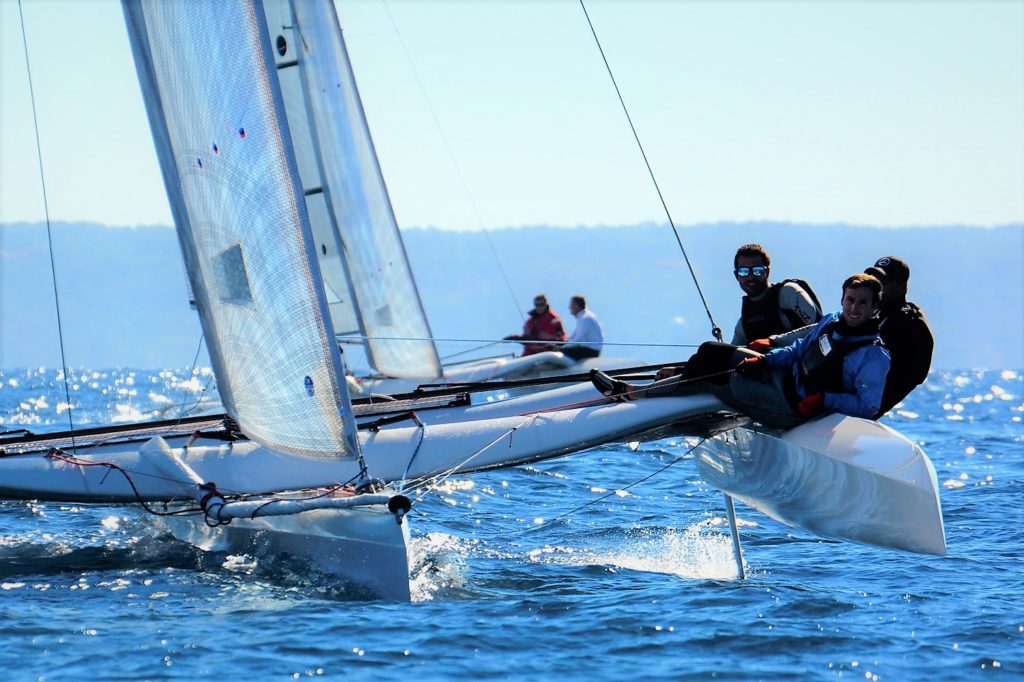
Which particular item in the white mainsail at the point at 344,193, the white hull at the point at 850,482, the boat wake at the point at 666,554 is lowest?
the boat wake at the point at 666,554

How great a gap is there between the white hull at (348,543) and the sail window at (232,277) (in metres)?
1.00

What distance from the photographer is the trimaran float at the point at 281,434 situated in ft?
18.2

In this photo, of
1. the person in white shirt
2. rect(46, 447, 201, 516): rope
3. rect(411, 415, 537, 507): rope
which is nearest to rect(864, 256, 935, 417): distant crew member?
rect(411, 415, 537, 507): rope

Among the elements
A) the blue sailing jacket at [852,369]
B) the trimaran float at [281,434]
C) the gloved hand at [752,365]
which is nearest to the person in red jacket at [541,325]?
the trimaran float at [281,434]

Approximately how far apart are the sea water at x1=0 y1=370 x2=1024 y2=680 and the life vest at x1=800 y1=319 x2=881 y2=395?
935 mm

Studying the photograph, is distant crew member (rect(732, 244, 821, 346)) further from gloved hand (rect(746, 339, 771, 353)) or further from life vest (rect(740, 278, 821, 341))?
gloved hand (rect(746, 339, 771, 353))

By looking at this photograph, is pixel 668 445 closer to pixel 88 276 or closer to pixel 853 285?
pixel 853 285

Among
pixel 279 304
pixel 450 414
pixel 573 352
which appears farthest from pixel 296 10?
pixel 279 304

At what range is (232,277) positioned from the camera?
5945 millimetres

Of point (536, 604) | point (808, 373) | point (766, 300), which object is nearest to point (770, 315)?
point (766, 300)

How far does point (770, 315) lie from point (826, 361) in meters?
0.83

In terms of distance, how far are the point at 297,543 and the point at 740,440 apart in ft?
7.28

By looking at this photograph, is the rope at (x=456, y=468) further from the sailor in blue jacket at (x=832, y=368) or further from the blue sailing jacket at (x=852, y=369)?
the blue sailing jacket at (x=852, y=369)

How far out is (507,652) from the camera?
4.86 metres
